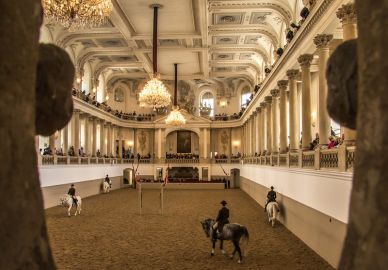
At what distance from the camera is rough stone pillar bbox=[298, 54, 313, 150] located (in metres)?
18.0

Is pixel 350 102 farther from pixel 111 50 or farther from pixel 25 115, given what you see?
pixel 111 50

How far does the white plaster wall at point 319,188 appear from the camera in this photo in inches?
408

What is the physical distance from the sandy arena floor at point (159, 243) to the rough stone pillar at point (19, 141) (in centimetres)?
873

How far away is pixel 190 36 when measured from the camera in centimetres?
2930

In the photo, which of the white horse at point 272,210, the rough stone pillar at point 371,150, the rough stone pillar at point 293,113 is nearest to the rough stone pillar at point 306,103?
the rough stone pillar at point 293,113

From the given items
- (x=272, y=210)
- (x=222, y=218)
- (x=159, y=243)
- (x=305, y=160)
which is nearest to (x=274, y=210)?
(x=272, y=210)

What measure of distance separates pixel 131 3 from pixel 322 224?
54.9ft

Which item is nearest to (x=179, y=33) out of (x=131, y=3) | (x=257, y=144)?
(x=131, y=3)

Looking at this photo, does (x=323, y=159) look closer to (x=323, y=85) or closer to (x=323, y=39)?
(x=323, y=85)

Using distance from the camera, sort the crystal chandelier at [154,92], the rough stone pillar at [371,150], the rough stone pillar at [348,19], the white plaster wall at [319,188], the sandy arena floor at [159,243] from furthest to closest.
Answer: the crystal chandelier at [154,92]
the rough stone pillar at [348,19]
the sandy arena floor at [159,243]
the white plaster wall at [319,188]
the rough stone pillar at [371,150]

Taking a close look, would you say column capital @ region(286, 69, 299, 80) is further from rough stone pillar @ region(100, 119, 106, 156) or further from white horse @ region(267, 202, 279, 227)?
rough stone pillar @ region(100, 119, 106, 156)

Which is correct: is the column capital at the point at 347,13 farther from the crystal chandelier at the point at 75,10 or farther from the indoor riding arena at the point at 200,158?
the crystal chandelier at the point at 75,10

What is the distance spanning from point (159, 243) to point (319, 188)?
5.00 m

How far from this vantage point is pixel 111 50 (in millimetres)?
35156
